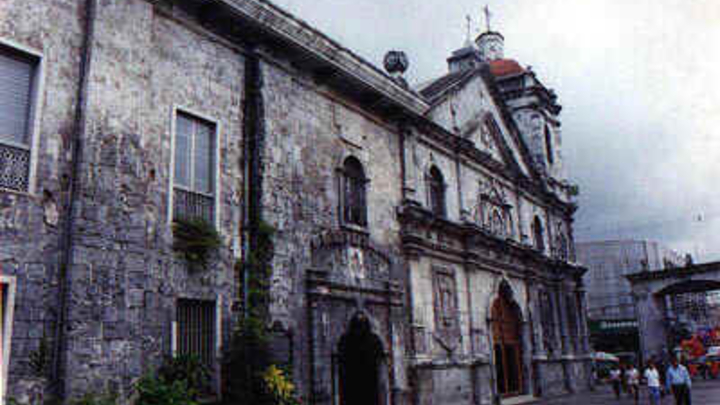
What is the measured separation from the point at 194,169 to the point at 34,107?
2662 mm

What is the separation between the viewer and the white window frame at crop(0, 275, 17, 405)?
6.94m

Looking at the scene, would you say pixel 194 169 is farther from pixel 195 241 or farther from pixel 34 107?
pixel 34 107

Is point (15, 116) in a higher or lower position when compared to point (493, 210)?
lower

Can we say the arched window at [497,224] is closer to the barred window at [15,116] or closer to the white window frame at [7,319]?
the barred window at [15,116]

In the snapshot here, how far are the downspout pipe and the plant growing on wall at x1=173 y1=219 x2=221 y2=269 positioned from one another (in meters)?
1.67

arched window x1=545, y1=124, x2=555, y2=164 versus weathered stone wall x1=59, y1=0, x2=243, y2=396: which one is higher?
arched window x1=545, y1=124, x2=555, y2=164

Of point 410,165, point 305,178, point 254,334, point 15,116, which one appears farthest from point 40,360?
point 410,165

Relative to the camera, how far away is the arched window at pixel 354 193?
1317cm

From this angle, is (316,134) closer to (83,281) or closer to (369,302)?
(369,302)

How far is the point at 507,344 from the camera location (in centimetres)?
1923

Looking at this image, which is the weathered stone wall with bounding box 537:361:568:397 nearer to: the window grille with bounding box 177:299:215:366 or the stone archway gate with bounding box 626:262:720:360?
the stone archway gate with bounding box 626:262:720:360

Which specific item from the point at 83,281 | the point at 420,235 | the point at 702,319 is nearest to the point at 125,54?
the point at 83,281

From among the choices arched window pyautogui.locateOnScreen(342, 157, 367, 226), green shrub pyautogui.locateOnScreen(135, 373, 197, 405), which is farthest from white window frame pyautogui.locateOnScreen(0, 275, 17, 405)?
arched window pyautogui.locateOnScreen(342, 157, 367, 226)

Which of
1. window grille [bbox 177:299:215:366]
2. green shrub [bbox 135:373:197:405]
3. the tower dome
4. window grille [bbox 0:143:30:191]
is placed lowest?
green shrub [bbox 135:373:197:405]
